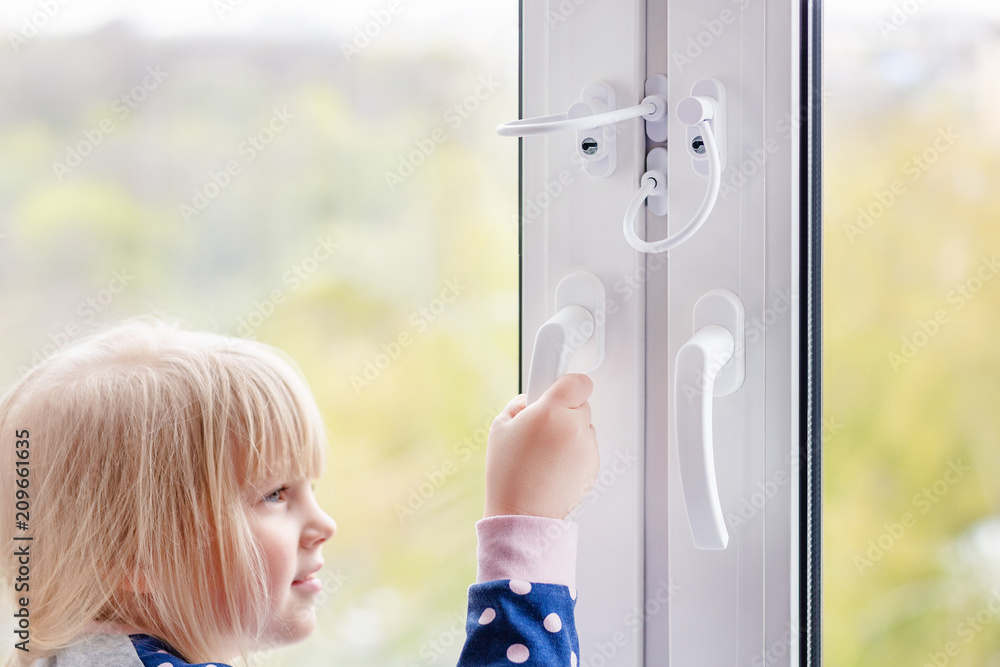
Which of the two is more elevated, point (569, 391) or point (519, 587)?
point (569, 391)

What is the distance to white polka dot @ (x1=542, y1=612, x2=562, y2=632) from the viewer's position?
708 mm

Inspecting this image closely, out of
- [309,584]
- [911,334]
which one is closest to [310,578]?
[309,584]

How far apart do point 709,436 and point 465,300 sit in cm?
29

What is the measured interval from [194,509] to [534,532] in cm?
31

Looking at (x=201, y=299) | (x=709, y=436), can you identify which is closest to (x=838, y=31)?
(x=709, y=436)

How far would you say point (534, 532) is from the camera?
2.37 feet

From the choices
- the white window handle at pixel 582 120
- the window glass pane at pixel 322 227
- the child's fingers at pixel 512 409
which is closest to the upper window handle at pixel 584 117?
the white window handle at pixel 582 120

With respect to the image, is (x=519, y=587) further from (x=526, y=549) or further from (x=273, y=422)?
(x=273, y=422)

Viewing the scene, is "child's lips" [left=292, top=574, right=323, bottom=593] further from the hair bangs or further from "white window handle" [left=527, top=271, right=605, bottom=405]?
"white window handle" [left=527, top=271, right=605, bottom=405]

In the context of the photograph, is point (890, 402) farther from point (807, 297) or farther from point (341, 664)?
point (341, 664)

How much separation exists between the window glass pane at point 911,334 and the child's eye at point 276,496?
49 centimetres

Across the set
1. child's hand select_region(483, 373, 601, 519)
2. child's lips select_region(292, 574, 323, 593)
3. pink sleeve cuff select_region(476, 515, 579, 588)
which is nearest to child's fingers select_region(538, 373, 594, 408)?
child's hand select_region(483, 373, 601, 519)

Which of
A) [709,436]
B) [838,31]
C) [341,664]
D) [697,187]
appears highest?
[838,31]

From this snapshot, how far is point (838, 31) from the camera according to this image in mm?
675
